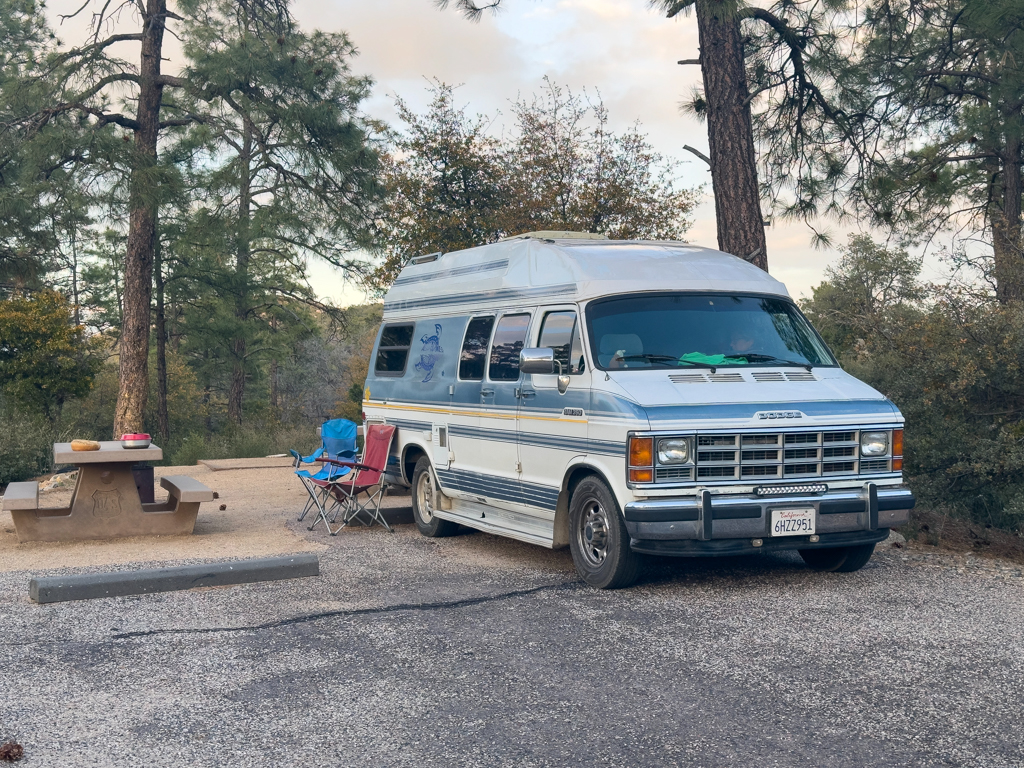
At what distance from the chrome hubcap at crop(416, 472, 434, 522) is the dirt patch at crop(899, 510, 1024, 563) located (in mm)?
4217

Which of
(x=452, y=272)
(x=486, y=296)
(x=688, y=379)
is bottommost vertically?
(x=688, y=379)

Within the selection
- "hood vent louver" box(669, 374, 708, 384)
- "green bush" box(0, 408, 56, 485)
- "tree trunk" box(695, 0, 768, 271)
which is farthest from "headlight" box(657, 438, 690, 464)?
"green bush" box(0, 408, 56, 485)

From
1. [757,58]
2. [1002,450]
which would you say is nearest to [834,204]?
[757,58]

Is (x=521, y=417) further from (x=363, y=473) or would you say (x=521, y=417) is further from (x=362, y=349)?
(x=362, y=349)

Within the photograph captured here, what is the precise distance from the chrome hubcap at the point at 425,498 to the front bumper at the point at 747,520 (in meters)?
3.18

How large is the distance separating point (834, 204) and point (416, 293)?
7.34 metres

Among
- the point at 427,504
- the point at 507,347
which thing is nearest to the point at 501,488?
the point at 507,347

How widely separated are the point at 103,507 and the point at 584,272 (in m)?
5.12

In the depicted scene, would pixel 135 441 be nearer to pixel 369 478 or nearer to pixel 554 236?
pixel 369 478

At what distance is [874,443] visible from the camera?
734 cm

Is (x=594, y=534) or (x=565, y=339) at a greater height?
(x=565, y=339)

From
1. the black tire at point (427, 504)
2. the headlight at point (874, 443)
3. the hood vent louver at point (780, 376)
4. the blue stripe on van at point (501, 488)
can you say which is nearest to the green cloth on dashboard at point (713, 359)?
the hood vent louver at point (780, 376)

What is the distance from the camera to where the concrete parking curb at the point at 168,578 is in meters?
7.05

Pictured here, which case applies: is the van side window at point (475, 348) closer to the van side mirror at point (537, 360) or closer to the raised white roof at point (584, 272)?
the raised white roof at point (584, 272)
